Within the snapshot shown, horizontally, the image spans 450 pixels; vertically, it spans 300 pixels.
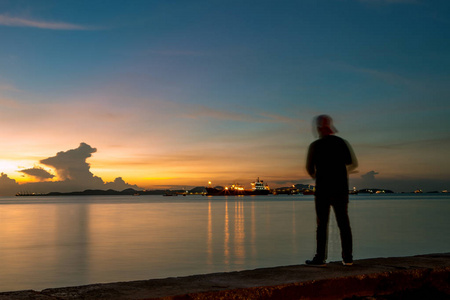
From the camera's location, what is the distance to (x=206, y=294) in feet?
12.0

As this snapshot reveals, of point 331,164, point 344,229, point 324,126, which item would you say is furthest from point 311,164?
point 344,229

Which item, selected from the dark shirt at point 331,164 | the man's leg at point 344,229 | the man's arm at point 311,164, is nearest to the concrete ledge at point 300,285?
the man's leg at point 344,229

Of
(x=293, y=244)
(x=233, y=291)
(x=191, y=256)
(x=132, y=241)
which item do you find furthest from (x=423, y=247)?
(x=233, y=291)

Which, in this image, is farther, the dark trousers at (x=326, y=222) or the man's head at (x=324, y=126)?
the man's head at (x=324, y=126)

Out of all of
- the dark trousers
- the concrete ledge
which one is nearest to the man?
the dark trousers

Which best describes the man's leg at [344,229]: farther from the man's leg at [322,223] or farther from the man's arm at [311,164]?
the man's arm at [311,164]

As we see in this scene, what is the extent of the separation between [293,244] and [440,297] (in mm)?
18040

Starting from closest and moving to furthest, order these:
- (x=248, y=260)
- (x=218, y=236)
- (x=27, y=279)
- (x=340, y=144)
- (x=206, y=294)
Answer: (x=206, y=294) → (x=340, y=144) → (x=27, y=279) → (x=248, y=260) → (x=218, y=236)

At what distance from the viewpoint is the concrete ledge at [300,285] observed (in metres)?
3.67

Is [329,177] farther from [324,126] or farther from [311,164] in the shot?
[324,126]

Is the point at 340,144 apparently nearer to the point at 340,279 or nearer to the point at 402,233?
the point at 340,279

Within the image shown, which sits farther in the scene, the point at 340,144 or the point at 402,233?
the point at 402,233

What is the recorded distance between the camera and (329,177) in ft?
17.1

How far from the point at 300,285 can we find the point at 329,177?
1577mm
